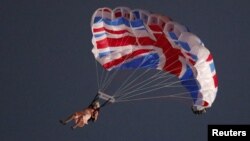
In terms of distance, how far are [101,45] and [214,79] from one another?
143 inches

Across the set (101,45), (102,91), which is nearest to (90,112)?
(102,91)

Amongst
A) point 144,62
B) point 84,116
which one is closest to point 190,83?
point 144,62

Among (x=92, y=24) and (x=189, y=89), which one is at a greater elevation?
(x=92, y=24)

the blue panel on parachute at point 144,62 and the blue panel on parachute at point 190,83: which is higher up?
the blue panel on parachute at point 144,62

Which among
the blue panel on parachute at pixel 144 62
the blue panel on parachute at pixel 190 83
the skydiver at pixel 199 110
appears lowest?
the skydiver at pixel 199 110

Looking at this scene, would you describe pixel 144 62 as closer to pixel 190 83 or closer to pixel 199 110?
pixel 190 83

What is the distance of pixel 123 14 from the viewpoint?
67.8 feet

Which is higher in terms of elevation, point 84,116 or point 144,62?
point 144,62

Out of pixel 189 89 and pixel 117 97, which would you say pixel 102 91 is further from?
pixel 189 89

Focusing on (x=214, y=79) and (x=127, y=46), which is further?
(x=127, y=46)

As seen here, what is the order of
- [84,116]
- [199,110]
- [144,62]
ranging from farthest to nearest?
[144,62] → [199,110] → [84,116]

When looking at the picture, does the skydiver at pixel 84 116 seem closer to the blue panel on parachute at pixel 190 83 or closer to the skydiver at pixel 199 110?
the blue panel on parachute at pixel 190 83

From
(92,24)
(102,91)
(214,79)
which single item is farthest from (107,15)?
(214,79)

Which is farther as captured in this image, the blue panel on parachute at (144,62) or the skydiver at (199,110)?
the blue panel on parachute at (144,62)
